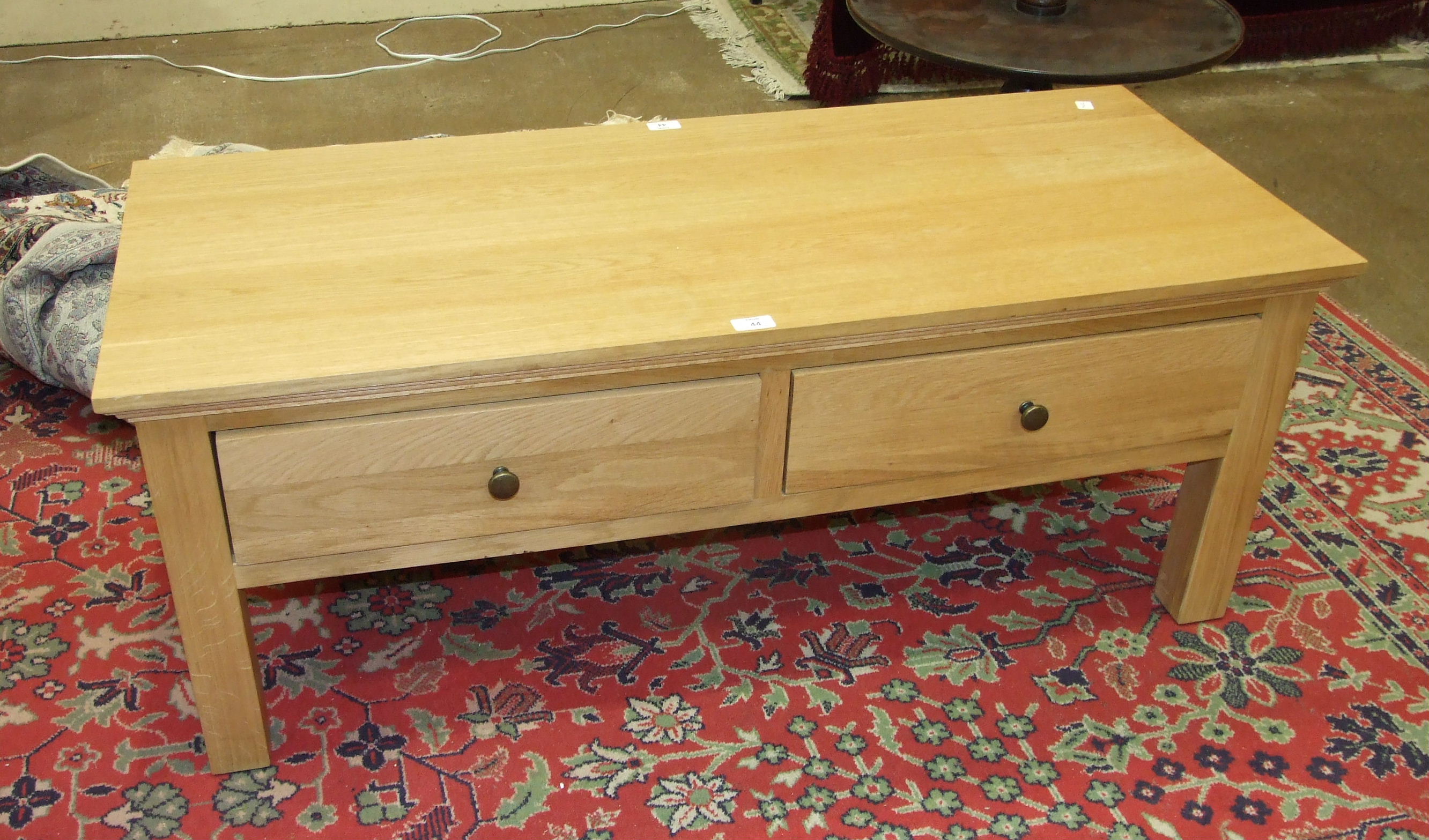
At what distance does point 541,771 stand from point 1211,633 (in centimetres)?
87

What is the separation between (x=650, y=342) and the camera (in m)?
1.25

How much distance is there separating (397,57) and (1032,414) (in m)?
2.33

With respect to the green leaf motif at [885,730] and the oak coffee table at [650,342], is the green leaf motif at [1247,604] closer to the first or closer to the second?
the oak coffee table at [650,342]

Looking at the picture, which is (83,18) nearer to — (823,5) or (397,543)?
(823,5)

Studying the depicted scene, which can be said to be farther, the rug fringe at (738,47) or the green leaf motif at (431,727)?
the rug fringe at (738,47)

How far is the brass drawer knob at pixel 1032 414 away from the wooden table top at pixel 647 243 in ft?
0.41

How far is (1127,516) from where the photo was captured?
186cm

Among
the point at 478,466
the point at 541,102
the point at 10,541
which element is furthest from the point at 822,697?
the point at 541,102

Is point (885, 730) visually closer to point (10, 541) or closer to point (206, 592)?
point (206, 592)

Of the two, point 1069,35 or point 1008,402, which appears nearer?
point 1008,402

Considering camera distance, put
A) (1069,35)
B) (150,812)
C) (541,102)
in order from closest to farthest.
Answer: (150,812) < (1069,35) < (541,102)

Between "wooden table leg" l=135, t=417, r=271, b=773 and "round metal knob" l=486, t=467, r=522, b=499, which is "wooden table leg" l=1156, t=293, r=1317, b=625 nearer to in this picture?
"round metal knob" l=486, t=467, r=522, b=499

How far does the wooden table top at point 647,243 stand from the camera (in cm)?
125

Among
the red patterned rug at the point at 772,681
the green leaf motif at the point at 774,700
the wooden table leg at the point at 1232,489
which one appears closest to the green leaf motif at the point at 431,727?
the red patterned rug at the point at 772,681
